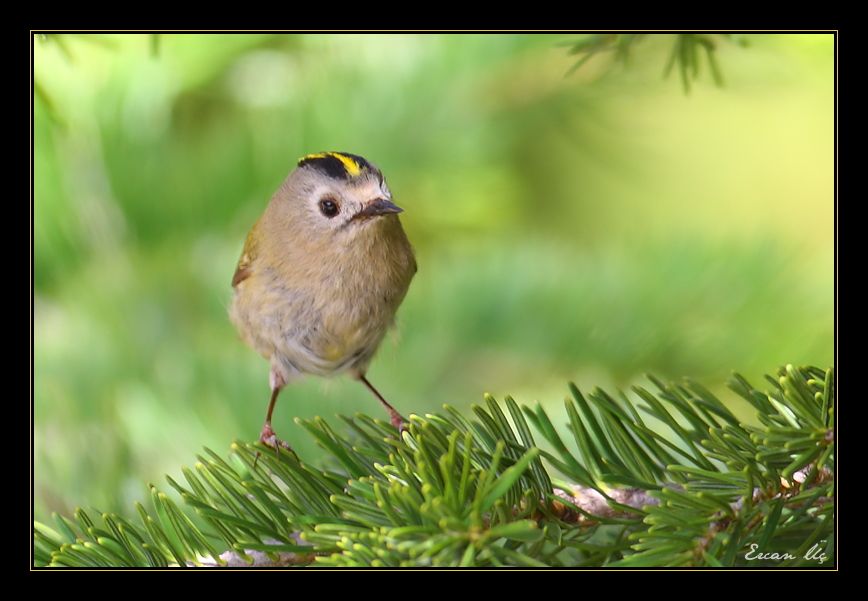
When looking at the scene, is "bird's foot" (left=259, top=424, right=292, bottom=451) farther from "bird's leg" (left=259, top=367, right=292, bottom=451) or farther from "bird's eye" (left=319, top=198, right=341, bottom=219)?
"bird's eye" (left=319, top=198, right=341, bottom=219)

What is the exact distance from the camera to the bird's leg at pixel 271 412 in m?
0.92

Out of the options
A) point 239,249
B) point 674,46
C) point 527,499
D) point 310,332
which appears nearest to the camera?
point 527,499

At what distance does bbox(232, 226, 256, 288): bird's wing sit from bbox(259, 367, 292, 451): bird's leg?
110 millimetres

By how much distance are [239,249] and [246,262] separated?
0.39 feet

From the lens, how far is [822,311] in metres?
1.08

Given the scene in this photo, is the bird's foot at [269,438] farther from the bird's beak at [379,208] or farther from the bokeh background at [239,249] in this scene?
the bird's beak at [379,208]

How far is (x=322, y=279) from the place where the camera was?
1005 mm

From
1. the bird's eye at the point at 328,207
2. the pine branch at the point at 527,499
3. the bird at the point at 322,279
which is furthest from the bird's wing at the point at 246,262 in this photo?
the pine branch at the point at 527,499

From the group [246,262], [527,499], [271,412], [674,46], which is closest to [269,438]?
A: [271,412]

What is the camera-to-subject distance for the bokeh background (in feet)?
3.40

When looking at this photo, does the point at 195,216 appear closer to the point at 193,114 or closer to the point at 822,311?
the point at 193,114

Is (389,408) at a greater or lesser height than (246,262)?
lesser

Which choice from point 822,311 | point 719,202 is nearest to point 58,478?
point 822,311

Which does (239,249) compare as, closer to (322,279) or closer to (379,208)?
(322,279)
